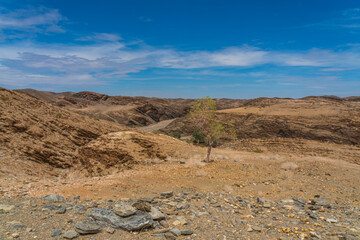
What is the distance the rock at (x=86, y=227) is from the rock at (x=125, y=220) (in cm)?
26

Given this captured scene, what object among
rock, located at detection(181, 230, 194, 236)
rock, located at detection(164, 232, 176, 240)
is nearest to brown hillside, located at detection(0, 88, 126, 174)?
rock, located at detection(164, 232, 176, 240)

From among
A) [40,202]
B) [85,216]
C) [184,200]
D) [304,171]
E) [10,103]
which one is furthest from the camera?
[10,103]

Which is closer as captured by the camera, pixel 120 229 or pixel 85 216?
pixel 120 229

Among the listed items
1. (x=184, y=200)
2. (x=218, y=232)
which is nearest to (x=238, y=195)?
(x=184, y=200)

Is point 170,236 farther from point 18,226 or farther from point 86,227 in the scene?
point 18,226

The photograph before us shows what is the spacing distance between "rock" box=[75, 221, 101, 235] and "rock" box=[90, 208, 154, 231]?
26 centimetres

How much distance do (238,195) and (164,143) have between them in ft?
31.4

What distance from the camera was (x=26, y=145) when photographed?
12.2 metres

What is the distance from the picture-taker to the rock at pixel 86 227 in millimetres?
4273

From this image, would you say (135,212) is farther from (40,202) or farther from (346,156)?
(346,156)

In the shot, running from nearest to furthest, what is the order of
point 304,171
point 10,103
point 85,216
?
point 85,216
point 304,171
point 10,103

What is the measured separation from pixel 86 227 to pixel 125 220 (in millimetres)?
790

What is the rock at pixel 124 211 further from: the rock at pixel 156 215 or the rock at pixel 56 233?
the rock at pixel 56 233

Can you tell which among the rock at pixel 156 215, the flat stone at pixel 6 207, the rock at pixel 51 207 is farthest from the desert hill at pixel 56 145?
the rock at pixel 156 215
